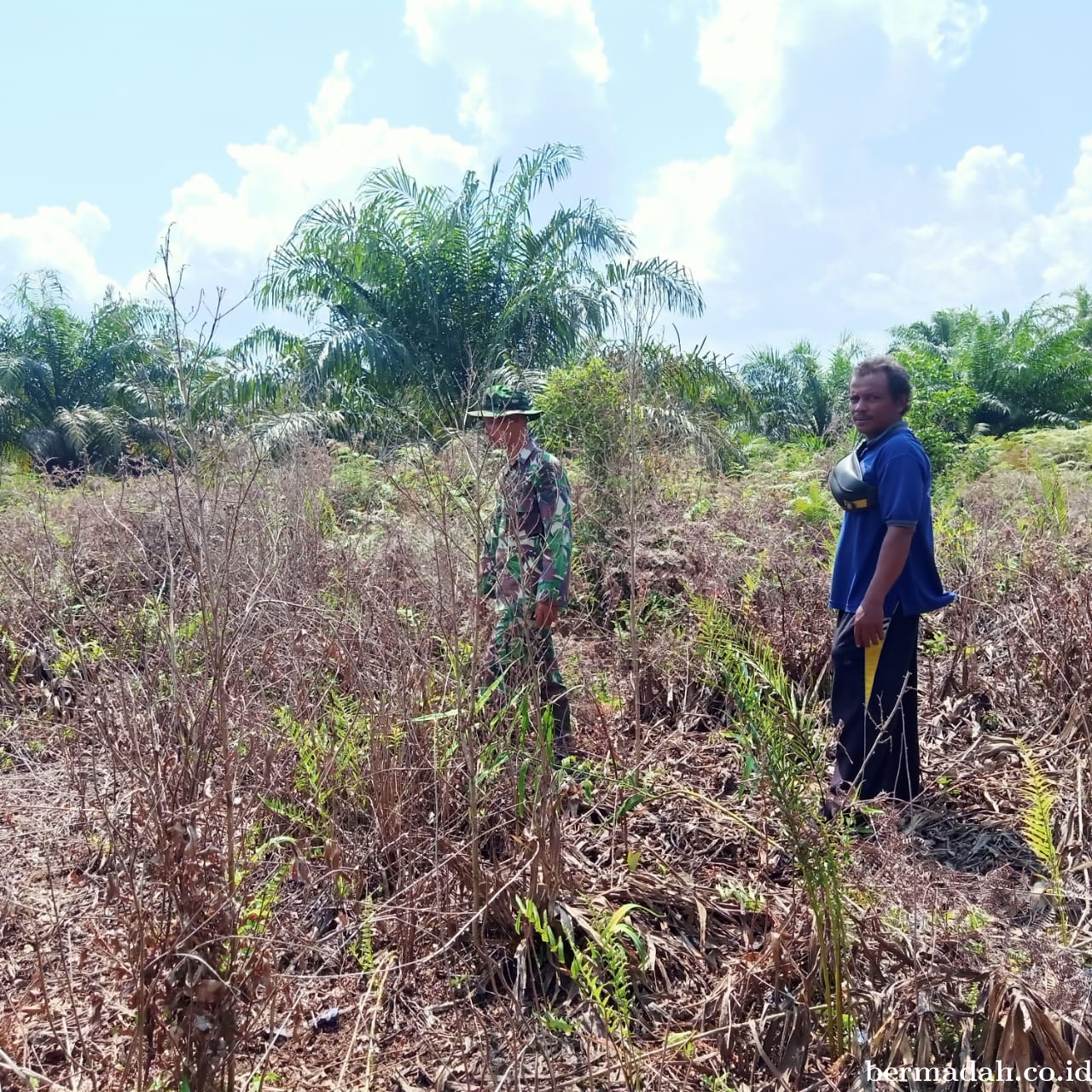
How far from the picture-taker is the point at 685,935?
2279 mm

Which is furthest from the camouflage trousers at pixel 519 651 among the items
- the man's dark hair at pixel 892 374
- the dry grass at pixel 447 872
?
the man's dark hair at pixel 892 374

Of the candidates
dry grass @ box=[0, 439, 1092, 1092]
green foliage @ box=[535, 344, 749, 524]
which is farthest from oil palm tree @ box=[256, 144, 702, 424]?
dry grass @ box=[0, 439, 1092, 1092]

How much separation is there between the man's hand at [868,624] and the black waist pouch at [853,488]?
0.34 meters

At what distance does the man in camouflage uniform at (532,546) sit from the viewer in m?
2.69

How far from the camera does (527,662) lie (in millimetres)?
2379

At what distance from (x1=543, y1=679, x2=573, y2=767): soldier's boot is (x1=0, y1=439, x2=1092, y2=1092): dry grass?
150mm

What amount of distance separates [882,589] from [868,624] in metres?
0.13

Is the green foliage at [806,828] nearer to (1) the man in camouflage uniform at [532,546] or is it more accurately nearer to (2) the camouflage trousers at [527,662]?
(2) the camouflage trousers at [527,662]

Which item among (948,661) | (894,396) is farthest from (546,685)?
(948,661)

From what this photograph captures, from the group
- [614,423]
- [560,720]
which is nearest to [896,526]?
[560,720]

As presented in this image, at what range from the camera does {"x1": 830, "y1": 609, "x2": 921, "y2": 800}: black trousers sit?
2711 mm

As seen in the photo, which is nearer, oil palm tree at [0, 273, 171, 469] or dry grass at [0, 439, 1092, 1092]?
dry grass at [0, 439, 1092, 1092]

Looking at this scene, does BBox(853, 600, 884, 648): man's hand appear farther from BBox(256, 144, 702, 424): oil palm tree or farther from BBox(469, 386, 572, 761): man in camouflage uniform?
BBox(256, 144, 702, 424): oil palm tree

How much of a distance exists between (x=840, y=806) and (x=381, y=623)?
1.57m
